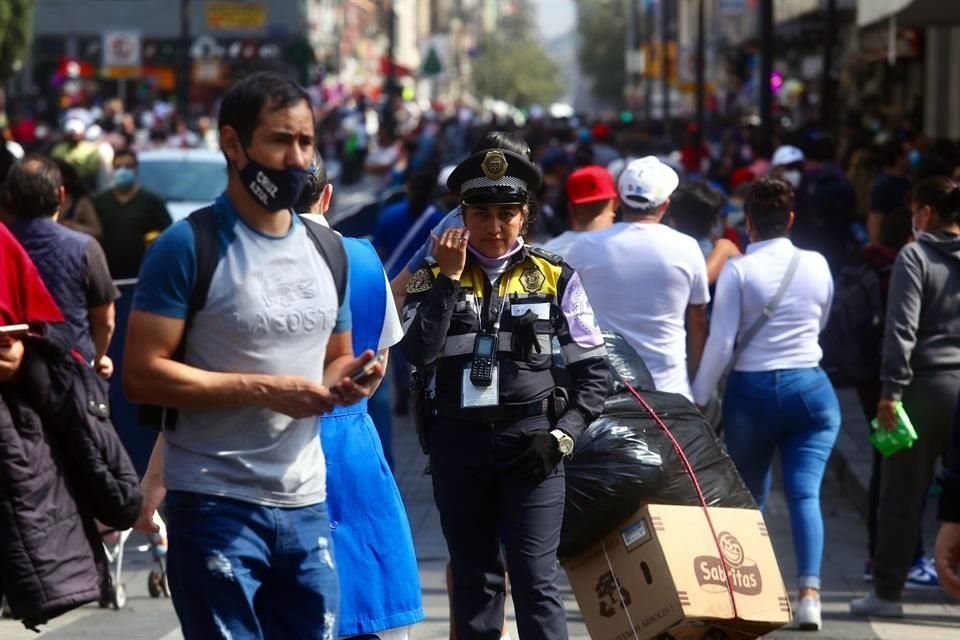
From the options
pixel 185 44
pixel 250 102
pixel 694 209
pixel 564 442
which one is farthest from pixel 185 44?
pixel 250 102

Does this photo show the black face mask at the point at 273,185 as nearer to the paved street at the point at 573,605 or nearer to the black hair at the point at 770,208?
the paved street at the point at 573,605

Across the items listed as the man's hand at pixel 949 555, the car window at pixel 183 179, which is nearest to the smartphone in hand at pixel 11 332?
the man's hand at pixel 949 555

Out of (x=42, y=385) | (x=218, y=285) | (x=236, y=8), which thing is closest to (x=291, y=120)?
(x=218, y=285)

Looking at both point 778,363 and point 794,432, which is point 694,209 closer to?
point 778,363

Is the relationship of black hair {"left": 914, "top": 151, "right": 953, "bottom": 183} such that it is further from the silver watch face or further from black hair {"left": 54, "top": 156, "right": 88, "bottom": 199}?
Answer: the silver watch face

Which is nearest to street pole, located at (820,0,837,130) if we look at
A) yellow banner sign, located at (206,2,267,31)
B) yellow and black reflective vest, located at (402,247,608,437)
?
yellow and black reflective vest, located at (402,247,608,437)

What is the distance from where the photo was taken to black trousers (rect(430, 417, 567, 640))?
5.54m

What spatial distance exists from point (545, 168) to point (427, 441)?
43.2 ft

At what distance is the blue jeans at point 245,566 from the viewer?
4.18 m

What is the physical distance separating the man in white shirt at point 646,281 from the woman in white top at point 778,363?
12.3 inches

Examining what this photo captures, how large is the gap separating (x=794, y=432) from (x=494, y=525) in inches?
83.8

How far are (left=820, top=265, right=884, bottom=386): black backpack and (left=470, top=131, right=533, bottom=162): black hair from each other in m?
2.39

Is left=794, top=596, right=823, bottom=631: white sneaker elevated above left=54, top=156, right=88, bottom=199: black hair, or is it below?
below

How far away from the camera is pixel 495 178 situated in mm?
5668
